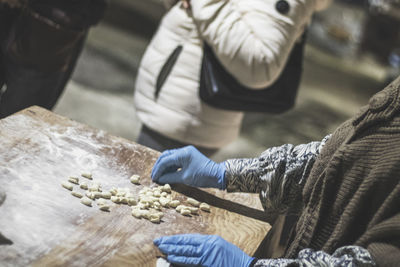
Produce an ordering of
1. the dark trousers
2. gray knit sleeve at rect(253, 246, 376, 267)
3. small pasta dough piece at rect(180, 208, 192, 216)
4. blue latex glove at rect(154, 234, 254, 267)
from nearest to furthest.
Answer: gray knit sleeve at rect(253, 246, 376, 267) → blue latex glove at rect(154, 234, 254, 267) → small pasta dough piece at rect(180, 208, 192, 216) → the dark trousers

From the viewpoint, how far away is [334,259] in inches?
51.4

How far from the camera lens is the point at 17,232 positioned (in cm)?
133

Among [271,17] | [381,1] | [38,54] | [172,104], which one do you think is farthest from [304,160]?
[381,1]

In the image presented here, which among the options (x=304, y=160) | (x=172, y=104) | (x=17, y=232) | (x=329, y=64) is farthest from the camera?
(x=329, y=64)

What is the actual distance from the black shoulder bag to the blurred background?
7.05 ft

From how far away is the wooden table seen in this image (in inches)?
52.8

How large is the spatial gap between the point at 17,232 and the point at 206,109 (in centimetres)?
122

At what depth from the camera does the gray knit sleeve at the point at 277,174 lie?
1.69m

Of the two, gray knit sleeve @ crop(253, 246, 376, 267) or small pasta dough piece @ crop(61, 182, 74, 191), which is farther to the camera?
small pasta dough piece @ crop(61, 182, 74, 191)

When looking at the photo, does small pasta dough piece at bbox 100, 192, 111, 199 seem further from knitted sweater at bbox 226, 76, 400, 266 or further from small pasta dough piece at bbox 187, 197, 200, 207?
knitted sweater at bbox 226, 76, 400, 266

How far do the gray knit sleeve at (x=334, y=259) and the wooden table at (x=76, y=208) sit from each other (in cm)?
21

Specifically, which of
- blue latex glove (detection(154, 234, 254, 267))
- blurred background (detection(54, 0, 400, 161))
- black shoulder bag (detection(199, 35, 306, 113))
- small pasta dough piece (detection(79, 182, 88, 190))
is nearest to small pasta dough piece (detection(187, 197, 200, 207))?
blue latex glove (detection(154, 234, 254, 267))

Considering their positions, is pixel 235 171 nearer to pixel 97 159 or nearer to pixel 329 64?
pixel 97 159

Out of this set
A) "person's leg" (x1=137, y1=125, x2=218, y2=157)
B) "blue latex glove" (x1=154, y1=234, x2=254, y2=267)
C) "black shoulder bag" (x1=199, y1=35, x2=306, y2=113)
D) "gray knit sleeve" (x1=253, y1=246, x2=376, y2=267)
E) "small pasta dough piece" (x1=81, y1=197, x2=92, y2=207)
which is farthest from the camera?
"person's leg" (x1=137, y1=125, x2=218, y2=157)
